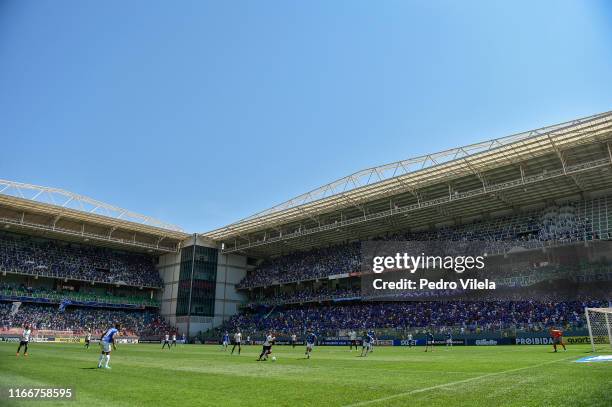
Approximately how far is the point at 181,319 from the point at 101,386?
194ft

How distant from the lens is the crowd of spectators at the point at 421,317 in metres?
38.6

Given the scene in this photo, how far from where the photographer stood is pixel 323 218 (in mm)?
59562

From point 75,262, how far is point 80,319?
9270 mm

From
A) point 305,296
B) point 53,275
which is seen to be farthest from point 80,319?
point 305,296

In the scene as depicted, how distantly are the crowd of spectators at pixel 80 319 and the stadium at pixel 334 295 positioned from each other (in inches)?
10.5

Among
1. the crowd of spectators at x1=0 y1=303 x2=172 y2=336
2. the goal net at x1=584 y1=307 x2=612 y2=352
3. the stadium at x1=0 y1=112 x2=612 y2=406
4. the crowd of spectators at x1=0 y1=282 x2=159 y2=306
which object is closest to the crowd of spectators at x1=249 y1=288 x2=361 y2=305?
the stadium at x1=0 y1=112 x2=612 y2=406

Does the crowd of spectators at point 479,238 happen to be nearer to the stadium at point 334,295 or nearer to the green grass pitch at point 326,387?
the stadium at point 334,295

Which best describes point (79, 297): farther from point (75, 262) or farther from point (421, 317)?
point (421, 317)

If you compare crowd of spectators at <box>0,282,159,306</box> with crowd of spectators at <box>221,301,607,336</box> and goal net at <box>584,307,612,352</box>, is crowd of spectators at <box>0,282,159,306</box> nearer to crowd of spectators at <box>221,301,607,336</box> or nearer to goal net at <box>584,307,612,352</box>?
crowd of spectators at <box>221,301,607,336</box>

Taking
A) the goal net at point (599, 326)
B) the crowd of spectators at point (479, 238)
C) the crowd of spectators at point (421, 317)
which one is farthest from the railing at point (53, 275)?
the goal net at point (599, 326)

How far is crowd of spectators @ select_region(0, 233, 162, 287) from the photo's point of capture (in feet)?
200

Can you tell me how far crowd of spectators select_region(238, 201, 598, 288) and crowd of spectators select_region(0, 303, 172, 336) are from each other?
15807mm

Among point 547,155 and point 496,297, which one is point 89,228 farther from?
point 547,155


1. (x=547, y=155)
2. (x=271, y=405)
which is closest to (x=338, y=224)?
(x=547, y=155)
